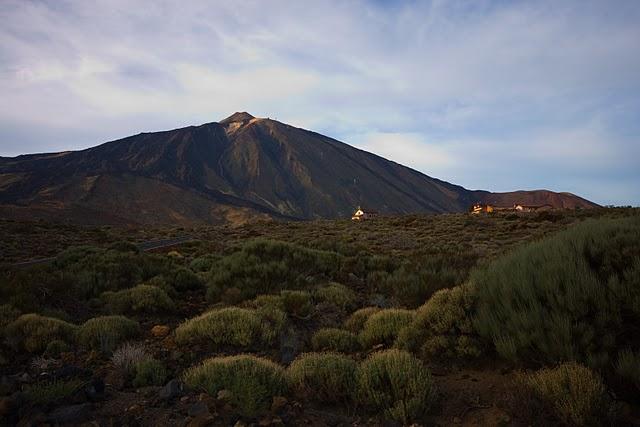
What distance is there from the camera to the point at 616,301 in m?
4.92

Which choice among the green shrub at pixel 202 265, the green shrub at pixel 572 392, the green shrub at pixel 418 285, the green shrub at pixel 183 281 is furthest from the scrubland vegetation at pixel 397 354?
the green shrub at pixel 202 265

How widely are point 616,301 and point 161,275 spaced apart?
1066 centimetres

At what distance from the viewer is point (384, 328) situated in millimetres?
7016

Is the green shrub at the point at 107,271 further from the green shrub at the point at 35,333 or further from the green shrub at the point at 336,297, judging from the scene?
the green shrub at the point at 336,297

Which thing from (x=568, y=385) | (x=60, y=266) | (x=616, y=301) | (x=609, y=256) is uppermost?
(x=609, y=256)

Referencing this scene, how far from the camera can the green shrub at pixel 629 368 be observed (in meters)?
4.12

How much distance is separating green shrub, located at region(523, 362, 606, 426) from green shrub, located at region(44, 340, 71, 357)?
20.2ft

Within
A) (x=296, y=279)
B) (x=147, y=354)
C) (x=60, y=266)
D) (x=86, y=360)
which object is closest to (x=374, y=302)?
(x=296, y=279)

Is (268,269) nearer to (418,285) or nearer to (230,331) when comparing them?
(418,285)

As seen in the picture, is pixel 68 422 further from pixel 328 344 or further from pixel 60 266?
pixel 60 266

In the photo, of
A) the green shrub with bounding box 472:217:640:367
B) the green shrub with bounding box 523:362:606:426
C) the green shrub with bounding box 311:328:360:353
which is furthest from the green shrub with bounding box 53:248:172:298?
the green shrub with bounding box 523:362:606:426

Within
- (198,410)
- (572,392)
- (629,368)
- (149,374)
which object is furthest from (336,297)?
(629,368)

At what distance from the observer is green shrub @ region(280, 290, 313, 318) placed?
29.7 feet

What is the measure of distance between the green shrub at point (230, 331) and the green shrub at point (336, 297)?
258cm
